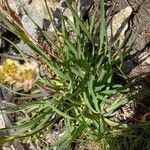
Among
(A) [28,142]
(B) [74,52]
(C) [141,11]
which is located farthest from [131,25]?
(A) [28,142]

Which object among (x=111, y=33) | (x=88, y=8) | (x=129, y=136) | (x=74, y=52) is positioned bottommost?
(x=129, y=136)

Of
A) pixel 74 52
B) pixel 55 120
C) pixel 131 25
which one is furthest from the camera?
pixel 131 25

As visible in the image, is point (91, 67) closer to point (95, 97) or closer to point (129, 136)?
point (95, 97)

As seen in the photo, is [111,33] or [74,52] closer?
[74,52]

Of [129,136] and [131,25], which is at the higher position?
[131,25]

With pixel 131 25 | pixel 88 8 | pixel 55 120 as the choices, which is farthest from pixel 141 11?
Answer: pixel 55 120

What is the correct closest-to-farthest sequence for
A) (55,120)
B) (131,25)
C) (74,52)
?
(74,52), (55,120), (131,25)

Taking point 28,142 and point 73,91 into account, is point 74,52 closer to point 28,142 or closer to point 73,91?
point 73,91

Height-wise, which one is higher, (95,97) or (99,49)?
(99,49)

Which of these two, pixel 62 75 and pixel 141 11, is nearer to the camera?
pixel 62 75
